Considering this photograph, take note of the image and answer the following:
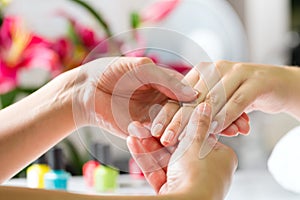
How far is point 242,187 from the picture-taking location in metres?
1.31

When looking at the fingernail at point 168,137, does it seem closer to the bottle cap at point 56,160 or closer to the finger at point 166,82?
the finger at point 166,82

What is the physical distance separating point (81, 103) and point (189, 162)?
218 millimetres

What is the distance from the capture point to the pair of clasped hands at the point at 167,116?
76cm

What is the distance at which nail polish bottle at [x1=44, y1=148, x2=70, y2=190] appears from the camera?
123 cm

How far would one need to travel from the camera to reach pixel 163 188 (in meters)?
0.78

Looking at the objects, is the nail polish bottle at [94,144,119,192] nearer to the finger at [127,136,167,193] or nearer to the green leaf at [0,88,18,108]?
the green leaf at [0,88,18,108]

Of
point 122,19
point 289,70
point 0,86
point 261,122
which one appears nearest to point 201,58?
point 289,70

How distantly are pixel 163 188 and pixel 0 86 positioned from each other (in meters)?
0.71

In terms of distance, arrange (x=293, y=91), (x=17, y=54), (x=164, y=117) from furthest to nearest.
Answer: (x=17, y=54) → (x=293, y=91) → (x=164, y=117)

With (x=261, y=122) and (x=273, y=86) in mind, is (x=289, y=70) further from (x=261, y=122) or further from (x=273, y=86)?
(x=261, y=122)

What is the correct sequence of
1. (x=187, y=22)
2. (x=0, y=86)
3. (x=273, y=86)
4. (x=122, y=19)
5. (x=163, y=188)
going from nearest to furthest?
(x=163, y=188) < (x=273, y=86) < (x=0, y=86) < (x=187, y=22) < (x=122, y=19)

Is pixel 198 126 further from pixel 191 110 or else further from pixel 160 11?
pixel 160 11

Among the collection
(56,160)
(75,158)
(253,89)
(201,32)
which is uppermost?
(253,89)

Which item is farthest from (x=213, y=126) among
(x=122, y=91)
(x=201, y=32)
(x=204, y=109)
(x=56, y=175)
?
(x=201, y=32)
